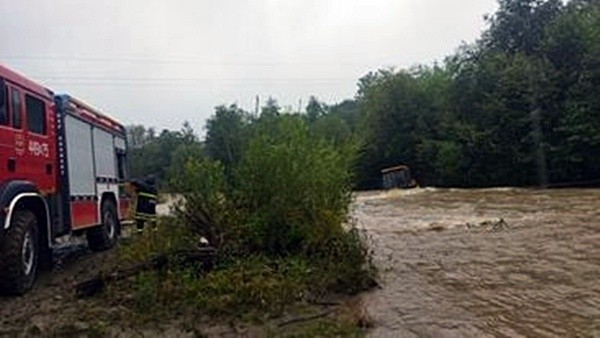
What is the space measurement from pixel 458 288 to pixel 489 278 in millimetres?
785

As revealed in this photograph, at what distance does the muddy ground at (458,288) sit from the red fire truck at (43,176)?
1.67 feet

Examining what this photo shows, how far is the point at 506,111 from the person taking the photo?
43.4 m

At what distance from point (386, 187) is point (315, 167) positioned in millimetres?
38935

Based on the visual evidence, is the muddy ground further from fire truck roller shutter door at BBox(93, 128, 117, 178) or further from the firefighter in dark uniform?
fire truck roller shutter door at BBox(93, 128, 117, 178)

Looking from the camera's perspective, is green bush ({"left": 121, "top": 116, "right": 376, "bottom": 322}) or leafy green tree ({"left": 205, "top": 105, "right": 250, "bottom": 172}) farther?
leafy green tree ({"left": 205, "top": 105, "right": 250, "bottom": 172})

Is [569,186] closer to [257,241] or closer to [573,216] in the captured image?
[573,216]

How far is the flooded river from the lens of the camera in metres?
7.16

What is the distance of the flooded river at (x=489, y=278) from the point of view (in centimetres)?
716

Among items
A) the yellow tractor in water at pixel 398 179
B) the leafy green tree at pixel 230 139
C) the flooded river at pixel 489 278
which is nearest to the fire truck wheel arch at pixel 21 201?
the leafy green tree at pixel 230 139

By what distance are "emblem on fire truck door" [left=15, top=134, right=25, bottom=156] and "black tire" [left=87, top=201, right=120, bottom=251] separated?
468 cm

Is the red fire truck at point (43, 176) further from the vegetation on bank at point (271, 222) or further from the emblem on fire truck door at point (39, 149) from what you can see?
the vegetation on bank at point (271, 222)

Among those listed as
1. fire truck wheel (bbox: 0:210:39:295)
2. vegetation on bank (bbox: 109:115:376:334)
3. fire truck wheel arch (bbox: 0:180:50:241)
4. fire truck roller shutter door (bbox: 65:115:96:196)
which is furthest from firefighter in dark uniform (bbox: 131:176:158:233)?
fire truck wheel (bbox: 0:210:39:295)

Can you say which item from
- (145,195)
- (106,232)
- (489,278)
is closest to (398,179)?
(145,195)

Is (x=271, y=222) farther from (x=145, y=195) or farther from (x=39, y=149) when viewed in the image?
(x=145, y=195)
